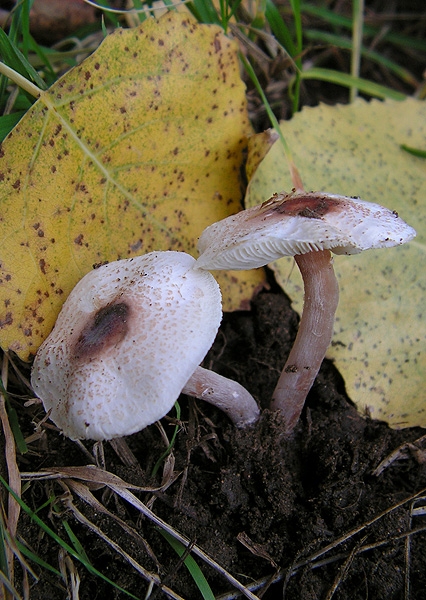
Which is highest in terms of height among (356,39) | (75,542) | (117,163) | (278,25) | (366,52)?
(278,25)

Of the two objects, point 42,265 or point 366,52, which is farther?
point 366,52

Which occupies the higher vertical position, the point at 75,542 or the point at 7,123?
the point at 7,123

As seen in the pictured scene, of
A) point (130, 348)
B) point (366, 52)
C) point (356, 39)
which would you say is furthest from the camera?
point (366, 52)

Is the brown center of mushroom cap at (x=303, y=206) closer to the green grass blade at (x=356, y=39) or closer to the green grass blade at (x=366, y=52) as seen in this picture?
the green grass blade at (x=356, y=39)

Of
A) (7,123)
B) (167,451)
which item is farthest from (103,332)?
(7,123)

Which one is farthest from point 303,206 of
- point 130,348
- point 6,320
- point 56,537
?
point 56,537

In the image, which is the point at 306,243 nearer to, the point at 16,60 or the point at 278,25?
the point at 16,60

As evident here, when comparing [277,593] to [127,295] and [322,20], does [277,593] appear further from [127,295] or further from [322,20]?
[322,20]

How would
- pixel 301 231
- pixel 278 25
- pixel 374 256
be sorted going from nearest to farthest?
pixel 301 231
pixel 374 256
pixel 278 25
